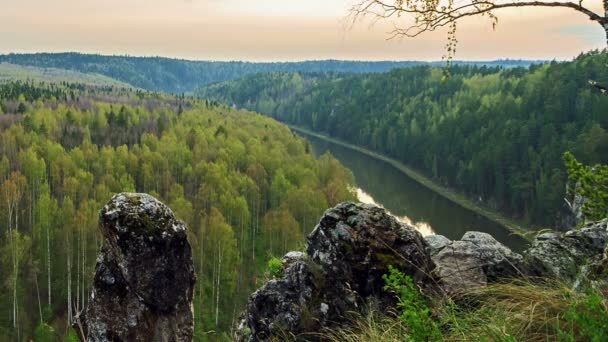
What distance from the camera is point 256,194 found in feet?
257

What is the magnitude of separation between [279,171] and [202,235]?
2670cm

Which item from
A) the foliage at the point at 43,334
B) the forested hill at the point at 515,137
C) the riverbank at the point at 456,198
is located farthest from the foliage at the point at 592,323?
the forested hill at the point at 515,137

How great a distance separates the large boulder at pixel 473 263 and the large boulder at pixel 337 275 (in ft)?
2.09

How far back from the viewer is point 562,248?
35.6 feet

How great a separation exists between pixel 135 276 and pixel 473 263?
7.07m

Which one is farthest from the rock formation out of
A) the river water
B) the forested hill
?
the forested hill

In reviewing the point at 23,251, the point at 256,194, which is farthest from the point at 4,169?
the point at 256,194

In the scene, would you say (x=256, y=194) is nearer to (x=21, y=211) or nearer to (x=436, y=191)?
(x=21, y=211)

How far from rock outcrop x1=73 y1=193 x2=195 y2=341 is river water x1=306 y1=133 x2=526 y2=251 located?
6061cm

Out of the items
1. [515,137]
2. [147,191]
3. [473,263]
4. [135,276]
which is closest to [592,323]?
[473,263]

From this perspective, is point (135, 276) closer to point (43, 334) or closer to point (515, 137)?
point (43, 334)

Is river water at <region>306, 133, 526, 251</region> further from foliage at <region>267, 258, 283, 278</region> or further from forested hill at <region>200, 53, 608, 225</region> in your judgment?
foliage at <region>267, 258, 283, 278</region>

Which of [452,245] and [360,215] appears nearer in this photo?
[360,215]

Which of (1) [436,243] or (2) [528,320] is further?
(1) [436,243]
